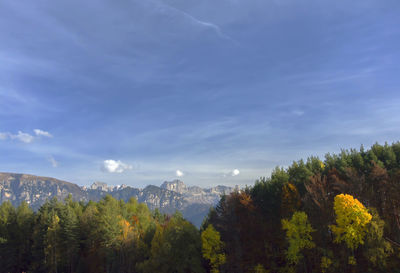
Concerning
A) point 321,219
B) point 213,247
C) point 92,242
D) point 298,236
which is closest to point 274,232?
point 298,236

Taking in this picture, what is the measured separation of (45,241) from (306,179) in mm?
67649

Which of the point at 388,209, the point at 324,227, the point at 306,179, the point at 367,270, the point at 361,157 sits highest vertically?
the point at 361,157

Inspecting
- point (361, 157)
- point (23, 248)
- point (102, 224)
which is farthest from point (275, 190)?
point (23, 248)

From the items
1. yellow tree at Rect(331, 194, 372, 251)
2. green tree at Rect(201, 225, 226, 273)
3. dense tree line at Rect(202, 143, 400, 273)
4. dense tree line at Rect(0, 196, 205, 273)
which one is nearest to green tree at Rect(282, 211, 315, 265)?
dense tree line at Rect(202, 143, 400, 273)

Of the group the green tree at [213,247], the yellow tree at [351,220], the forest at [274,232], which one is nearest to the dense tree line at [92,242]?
the forest at [274,232]

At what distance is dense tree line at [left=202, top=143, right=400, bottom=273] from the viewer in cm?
3850

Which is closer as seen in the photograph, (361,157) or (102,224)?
(361,157)

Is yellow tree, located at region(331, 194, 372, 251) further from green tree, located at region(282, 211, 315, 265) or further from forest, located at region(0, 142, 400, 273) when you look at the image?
green tree, located at region(282, 211, 315, 265)

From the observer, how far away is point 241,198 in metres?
55.8

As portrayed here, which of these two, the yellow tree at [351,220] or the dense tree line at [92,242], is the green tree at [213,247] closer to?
the dense tree line at [92,242]

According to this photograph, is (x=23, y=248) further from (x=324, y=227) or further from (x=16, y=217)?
(x=324, y=227)

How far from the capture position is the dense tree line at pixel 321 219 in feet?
126

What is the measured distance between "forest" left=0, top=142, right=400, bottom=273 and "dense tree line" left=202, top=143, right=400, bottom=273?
16cm

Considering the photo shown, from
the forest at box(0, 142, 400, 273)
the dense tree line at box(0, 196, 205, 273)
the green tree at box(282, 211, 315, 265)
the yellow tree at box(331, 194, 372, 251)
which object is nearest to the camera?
the yellow tree at box(331, 194, 372, 251)
